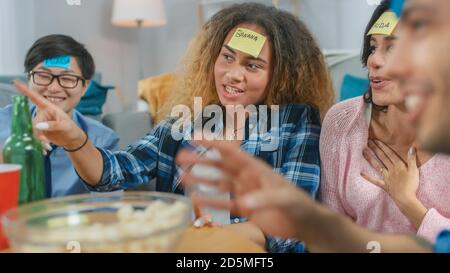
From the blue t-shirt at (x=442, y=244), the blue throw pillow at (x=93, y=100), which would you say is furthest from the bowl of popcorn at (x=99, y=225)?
the blue throw pillow at (x=93, y=100)

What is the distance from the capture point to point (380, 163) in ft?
3.51

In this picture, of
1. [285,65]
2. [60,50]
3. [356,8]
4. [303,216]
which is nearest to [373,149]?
[285,65]

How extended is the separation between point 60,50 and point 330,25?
1.27 metres

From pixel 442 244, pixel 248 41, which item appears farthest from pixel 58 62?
pixel 442 244

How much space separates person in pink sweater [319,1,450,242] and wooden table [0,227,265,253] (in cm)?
39

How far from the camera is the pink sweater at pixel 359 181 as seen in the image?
39.3 inches

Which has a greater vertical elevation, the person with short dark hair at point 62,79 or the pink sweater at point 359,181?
the person with short dark hair at point 62,79

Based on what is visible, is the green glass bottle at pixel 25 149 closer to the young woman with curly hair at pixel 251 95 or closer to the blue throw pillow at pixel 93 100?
the young woman with curly hair at pixel 251 95

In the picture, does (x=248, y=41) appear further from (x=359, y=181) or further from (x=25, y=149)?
(x=25, y=149)

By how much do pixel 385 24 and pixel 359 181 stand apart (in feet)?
1.13

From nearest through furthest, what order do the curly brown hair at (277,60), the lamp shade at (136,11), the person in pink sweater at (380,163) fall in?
the person in pink sweater at (380,163) → the curly brown hair at (277,60) → the lamp shade at (136,11)

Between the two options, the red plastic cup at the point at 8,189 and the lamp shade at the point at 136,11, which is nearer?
the red plastic cup at the point at 8,189

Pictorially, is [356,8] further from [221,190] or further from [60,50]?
[221,190]

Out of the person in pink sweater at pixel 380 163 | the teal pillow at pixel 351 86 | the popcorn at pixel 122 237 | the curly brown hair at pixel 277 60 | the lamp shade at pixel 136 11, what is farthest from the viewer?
the lamp shade at pixel 136 11
